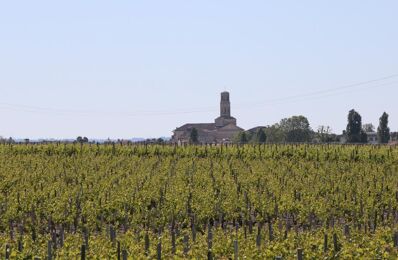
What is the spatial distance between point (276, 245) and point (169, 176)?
1715 cm

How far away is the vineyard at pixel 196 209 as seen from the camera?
40.1ft

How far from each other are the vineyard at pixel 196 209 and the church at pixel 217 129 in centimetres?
11867

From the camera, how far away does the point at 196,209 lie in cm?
2005

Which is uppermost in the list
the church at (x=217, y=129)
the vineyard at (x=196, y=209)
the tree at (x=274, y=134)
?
the church at (x=217, y=129)

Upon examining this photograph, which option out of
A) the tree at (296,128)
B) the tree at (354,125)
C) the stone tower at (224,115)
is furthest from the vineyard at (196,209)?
the stone tower at (224,115)

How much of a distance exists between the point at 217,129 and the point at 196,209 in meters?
152

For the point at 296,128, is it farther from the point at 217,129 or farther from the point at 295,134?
the point at 217,129

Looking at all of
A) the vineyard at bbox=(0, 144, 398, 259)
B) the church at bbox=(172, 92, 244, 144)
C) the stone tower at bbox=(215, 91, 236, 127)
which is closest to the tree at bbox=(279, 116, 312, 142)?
the church at bbox=(172, 92, 244, 144)

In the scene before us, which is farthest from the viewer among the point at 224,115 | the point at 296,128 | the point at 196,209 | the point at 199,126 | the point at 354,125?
the point at 224,115

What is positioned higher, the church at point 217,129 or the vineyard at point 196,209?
the church at point 217,129

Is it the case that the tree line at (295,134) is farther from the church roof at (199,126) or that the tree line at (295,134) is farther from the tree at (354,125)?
the church roof at (199,126)

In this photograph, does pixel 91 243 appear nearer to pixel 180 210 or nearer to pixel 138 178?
pixel 180 210

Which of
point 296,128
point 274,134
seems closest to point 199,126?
point 296,128

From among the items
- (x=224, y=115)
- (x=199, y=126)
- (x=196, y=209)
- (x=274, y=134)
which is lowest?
(x=196, y=209)
